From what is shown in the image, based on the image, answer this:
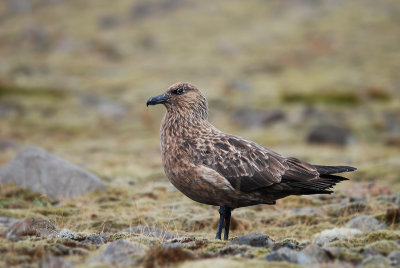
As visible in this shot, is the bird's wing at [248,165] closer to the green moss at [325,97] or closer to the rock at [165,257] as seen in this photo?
the rock at [165,257]

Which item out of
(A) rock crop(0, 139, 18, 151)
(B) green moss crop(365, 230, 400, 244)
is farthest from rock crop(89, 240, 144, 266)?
(A) rock crop(0, 139, 18, 151)

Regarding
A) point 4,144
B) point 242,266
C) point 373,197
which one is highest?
point 4,144

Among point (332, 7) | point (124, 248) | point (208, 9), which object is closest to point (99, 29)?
point (208, 9)

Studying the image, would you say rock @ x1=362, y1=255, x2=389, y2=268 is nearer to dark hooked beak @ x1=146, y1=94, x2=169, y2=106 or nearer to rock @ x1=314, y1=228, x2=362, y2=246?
rock @ x1=314, y1=228, x2=362, y2=246

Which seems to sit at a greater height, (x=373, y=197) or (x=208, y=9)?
(x=208, y=9)

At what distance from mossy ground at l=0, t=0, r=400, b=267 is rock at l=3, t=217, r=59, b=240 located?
274 millimetres

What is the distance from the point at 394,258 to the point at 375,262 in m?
0.34

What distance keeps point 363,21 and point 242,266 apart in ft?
232

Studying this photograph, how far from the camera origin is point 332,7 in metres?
79.3

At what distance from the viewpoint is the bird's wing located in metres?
6.90

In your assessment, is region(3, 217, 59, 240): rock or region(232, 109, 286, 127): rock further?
region(232, 109, 286, 127): rock

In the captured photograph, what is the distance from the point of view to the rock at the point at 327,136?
21.3 meters

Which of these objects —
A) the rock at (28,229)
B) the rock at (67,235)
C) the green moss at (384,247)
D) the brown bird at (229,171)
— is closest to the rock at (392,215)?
the brown bird at (229,171)

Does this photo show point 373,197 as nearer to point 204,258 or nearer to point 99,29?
point 204,258
